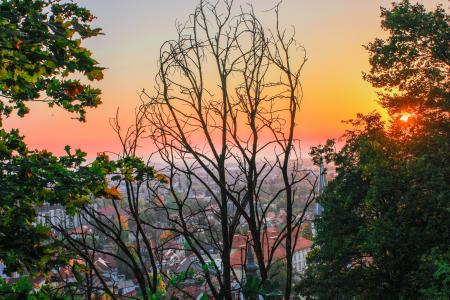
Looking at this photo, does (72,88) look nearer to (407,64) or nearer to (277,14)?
(277,14)

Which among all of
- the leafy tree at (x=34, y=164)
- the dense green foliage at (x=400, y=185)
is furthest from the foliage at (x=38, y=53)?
the dense green foliage at (x=400, y=185)

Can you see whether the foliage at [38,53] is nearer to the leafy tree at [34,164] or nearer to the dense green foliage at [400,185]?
the leafy tree at [34,164]

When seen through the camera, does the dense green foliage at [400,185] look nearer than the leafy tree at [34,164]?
No

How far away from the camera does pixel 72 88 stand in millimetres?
3850

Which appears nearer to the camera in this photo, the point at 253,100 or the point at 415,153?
the point at 253,100

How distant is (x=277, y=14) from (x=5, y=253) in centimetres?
234

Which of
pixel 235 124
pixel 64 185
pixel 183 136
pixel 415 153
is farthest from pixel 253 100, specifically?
pixel 415 153

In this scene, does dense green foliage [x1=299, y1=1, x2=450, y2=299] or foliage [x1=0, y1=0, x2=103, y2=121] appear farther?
dense green foliage [x1=299, y1=1, x2=450, y2=299]

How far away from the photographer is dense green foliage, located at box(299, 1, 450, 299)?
10266 millimetres

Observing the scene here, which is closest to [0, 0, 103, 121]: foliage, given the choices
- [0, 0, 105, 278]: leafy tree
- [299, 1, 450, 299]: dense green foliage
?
[0, 0, 105, 278]: leafy tree

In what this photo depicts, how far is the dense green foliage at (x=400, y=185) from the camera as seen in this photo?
10266 mm

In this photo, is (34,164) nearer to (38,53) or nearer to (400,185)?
(38,53)

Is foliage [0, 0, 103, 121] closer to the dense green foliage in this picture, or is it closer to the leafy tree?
the leafy tree

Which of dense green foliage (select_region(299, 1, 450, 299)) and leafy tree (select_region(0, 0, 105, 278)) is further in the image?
dense green foliage (select_region(299, 1, 450, 299))
